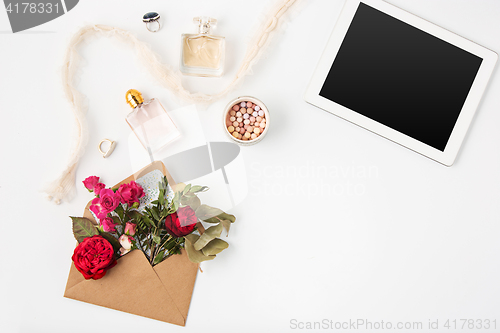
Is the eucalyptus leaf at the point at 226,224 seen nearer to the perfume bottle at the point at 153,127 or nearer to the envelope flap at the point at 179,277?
the envelope flap at the point at 179,277

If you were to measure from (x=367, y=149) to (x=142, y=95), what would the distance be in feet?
1.80

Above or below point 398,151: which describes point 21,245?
below

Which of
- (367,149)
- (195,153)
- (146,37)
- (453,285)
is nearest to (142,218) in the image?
(195,153)

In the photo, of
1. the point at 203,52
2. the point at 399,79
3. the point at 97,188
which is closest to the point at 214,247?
the point at 97,188

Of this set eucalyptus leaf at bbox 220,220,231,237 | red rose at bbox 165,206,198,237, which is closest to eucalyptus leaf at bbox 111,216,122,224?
red rose at bbox 165,206,198,237

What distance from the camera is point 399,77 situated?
2.30ft

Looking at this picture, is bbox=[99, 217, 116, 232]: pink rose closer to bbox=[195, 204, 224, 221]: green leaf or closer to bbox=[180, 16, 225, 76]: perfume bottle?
bbox=[195, 204, 224, 221]: green leaf

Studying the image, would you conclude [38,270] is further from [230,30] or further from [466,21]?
[466,21]

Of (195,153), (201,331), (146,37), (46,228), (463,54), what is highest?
(463,54)

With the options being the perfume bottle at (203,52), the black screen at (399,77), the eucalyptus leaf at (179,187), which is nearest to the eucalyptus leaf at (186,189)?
the eucalyptus leaf at (179,187)

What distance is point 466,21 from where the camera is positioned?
2.38 feet

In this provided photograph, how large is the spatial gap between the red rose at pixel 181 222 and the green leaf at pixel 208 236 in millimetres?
29

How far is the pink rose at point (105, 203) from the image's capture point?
59 centimetres

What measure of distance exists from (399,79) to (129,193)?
25.7 inches
